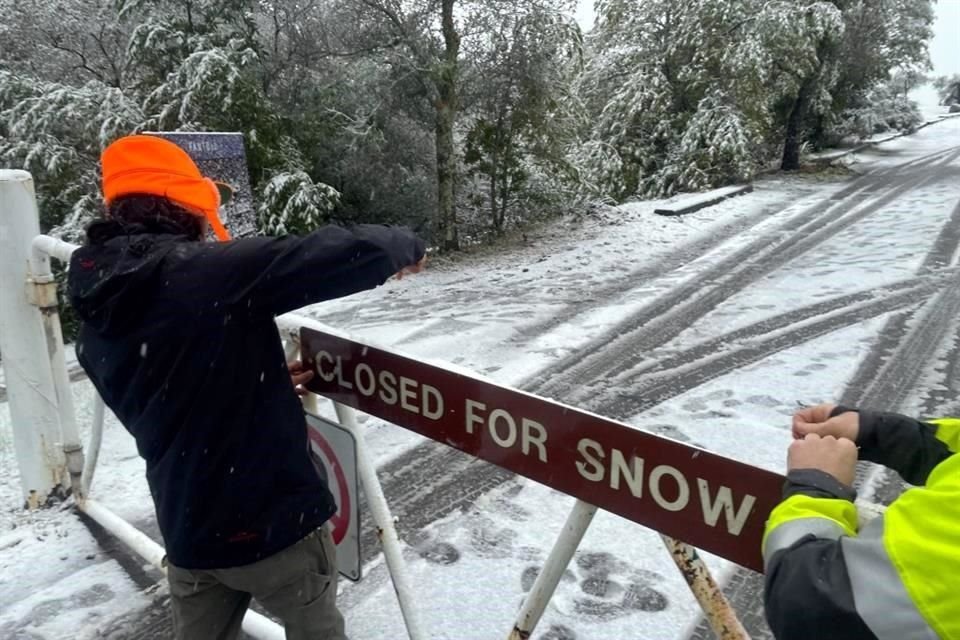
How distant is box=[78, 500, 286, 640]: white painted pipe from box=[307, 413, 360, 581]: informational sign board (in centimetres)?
46

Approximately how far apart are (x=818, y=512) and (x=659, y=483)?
34cm

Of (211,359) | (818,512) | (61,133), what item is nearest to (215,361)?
(211,359)

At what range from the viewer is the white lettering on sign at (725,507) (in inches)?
55.2

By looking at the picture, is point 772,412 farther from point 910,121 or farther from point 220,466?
point 910,121

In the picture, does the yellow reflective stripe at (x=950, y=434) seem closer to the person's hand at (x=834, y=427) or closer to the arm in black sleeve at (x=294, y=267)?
the person's hand at (x=834, y=427)

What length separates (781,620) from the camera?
1.18m

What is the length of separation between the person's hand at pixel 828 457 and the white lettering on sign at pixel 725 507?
0.11m

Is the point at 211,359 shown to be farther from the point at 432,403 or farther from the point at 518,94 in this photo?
the point at 518,94

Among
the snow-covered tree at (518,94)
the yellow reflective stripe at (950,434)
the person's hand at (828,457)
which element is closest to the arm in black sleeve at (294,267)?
the person's hand at (828,457)

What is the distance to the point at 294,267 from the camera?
5.28ft

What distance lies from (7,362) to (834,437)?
355 cm

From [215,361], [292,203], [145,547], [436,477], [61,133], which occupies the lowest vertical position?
[436,477]

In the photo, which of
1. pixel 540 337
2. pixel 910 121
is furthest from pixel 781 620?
pixel 910 121

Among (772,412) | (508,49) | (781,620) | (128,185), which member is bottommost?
(772,412)
